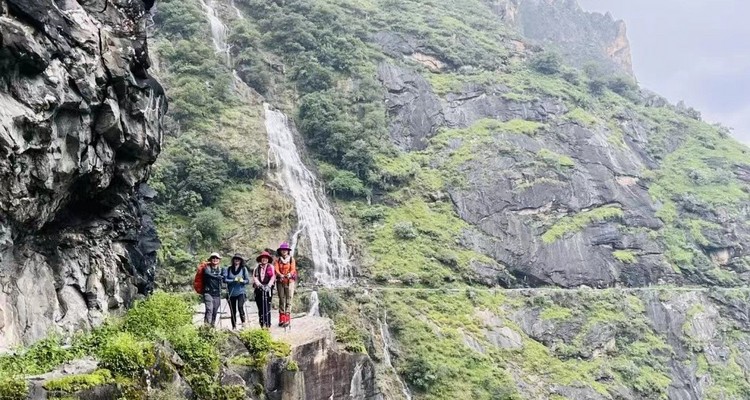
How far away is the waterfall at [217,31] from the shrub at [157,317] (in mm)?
31024

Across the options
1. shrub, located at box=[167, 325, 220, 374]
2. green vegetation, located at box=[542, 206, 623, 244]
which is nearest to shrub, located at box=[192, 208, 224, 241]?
shrub, located at box=[167, 325, 220, 374]

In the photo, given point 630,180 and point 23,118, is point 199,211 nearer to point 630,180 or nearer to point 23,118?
point 23,118

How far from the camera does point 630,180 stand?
1575 inches

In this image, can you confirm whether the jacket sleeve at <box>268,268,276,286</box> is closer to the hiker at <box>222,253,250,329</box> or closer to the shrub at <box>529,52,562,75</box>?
the hiker at <box>222,253,250,329</box>

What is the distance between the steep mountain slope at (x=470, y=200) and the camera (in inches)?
991

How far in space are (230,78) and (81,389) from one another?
98.0 ft

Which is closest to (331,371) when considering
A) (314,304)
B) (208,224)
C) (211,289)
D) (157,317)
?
(211,289)

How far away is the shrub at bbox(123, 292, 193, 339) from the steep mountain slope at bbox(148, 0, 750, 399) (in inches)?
147

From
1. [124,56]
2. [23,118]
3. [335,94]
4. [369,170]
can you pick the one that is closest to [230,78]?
[335,94]

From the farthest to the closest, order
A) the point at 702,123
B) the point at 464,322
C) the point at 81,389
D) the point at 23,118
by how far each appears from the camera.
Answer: the point at 702,123, the point at 464,322, the point at 23,118, the point at 81,389

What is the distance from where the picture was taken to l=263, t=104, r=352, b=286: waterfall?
2761 cm

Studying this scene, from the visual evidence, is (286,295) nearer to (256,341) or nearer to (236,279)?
(236,279)

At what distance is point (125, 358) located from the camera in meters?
7.40

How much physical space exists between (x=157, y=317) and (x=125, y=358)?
96.0 inches
